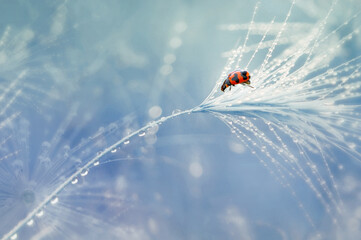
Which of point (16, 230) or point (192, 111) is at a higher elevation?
point (192, 111)

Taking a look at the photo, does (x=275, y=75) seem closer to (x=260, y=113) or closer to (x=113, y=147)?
(x=260, y=113)

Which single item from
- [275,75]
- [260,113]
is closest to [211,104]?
[260,113]

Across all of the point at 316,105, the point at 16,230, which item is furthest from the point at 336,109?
the point at 16,230

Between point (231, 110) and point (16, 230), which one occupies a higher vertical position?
point (231, 110)

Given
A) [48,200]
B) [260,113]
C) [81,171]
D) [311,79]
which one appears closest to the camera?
[48,200]

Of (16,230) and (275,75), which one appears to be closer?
(16,230)

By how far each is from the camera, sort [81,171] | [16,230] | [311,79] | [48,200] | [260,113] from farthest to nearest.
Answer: [311,79] → [260,113] → [81,171] → [48,200] → [16,230]

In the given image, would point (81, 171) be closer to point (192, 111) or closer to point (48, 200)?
point (48, 200)

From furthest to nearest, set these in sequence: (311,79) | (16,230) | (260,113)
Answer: (311,79) < (260,113) < (16,230)

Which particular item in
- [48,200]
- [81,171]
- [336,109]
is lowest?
[336,109]
